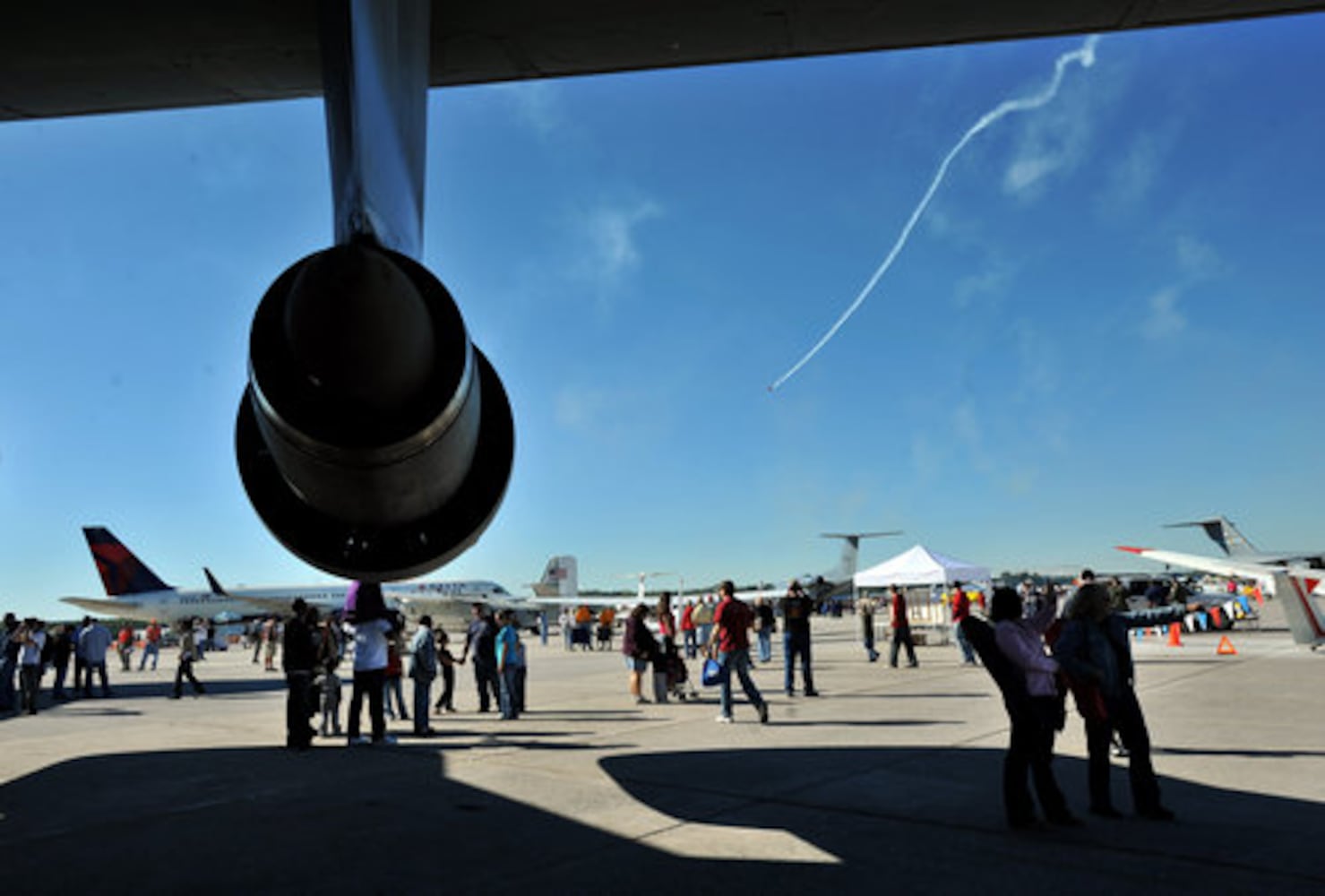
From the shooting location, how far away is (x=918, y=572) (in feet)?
68.3

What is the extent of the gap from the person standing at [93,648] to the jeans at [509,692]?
10958 millimetres

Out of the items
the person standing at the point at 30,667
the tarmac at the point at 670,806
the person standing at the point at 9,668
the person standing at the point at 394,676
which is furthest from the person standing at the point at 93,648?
the person standing at the point at 394,676

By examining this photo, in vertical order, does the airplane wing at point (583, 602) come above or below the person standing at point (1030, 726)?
above

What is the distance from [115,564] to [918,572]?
43.1m

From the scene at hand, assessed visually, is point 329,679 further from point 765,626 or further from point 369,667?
point 765,626

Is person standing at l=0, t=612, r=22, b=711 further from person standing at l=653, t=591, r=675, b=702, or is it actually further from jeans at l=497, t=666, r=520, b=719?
person standing at l=653, t=591, r=675, b=702

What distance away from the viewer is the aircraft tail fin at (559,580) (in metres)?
62.1

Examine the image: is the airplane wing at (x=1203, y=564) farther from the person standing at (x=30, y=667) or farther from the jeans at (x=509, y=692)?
the person standing at (x=30, y=667)

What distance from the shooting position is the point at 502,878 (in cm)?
426

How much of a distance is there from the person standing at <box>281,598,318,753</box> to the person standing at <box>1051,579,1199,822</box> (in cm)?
745

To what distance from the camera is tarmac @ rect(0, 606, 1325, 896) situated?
14.0ft

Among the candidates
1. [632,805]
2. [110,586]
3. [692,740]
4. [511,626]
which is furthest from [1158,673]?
[110,586]

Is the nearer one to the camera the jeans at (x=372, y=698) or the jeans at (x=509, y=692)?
the jeans at (x=372, y=698)

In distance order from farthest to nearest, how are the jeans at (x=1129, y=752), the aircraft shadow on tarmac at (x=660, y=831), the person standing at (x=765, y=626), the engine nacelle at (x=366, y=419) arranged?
the person standing at (x=765, y=626) < the jeans at (x=1129, y=752) < the aircraft shadow on tarmac at (x=660, y=831) < the engine nacelle at (x=366, y=419)
